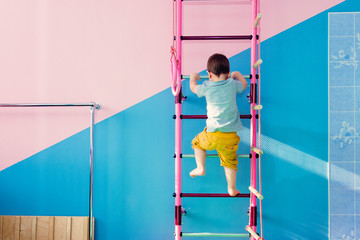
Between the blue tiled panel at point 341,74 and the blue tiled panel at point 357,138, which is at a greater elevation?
the blue tiled panel at point 341,74

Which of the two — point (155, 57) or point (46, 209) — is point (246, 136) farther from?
point (46, 209)

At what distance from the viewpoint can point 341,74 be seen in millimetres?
2344

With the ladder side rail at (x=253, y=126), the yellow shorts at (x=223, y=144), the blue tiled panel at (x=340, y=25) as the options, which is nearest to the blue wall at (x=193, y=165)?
the blue tiled panel at (x=340, y=25)

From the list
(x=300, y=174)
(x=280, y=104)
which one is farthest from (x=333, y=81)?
(x=300, y=174)

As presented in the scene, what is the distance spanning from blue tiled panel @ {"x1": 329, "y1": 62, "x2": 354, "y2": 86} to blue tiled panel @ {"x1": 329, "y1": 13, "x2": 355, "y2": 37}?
0.73 feet

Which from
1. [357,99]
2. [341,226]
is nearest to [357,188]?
[341,226]

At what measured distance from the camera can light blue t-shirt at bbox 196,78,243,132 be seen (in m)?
1.97

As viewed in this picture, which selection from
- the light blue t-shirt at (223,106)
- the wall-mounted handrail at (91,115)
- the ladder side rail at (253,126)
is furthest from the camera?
the wall-mounted handrail at (91,115)

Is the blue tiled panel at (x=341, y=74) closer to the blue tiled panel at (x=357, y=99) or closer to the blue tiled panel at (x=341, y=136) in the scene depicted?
the blue tiled panel at (x=357, y=99)

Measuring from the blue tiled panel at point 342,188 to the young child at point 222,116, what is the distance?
0.82m

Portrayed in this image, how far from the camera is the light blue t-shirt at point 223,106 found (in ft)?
6.47

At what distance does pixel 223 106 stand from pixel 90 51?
44.7 inches

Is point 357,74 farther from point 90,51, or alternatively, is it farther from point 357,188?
point 90,51

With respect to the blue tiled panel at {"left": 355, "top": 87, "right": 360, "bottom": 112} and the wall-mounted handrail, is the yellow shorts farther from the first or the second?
the blue tiled panel at {"left": 355, "top": 87, "right": 360, "bottom": 112}
